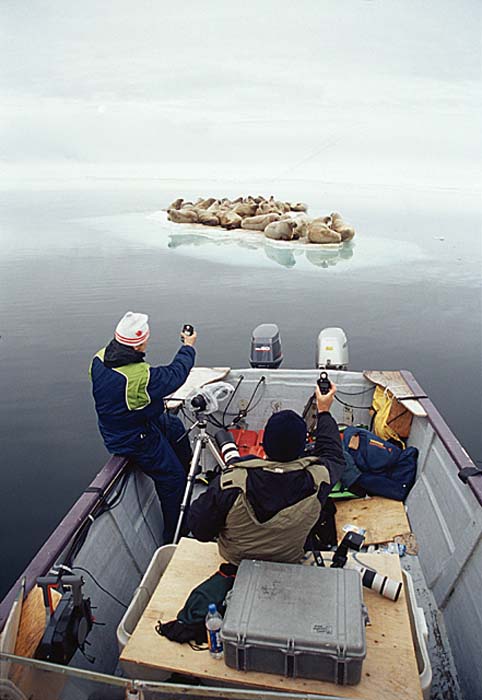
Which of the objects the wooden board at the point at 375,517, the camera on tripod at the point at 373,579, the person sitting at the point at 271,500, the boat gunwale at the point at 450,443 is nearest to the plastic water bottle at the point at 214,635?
the person sitting at the point at 271,500

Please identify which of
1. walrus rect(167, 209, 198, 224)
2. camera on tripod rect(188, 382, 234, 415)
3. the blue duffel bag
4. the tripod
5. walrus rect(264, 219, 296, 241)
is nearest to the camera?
the tripod

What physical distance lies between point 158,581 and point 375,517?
70.7 inches

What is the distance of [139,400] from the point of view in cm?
317

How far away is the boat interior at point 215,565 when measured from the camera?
5.85 ft

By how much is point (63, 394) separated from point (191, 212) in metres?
25.1

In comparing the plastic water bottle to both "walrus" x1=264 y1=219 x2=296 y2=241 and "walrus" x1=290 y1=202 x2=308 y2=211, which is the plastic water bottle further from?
"walrus" x1=290 y1=202 x2=308 y2=211

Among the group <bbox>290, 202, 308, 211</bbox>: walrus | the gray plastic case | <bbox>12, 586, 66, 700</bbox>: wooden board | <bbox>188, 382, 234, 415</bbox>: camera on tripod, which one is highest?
the gray plastic case

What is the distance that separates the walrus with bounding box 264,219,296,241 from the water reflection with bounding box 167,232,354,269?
425 millimetres

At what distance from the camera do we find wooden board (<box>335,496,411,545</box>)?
3.59 meters

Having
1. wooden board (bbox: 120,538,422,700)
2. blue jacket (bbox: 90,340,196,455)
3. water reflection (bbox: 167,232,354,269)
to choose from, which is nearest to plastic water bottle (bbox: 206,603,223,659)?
wooden board (bbox: 120,538,422,700)

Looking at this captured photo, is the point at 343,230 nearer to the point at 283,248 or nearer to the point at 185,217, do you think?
the point at 283,248

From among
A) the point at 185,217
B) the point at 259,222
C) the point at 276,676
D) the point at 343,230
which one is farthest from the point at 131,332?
the point at 185,217

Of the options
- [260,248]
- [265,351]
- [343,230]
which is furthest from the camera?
[343,230]

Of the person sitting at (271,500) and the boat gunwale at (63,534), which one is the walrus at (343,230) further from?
the person sitting at (271,500)
